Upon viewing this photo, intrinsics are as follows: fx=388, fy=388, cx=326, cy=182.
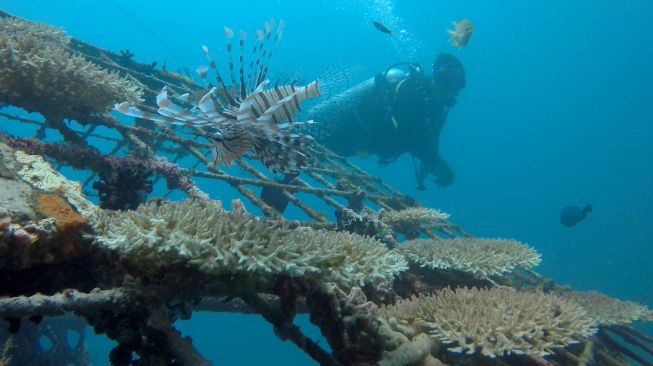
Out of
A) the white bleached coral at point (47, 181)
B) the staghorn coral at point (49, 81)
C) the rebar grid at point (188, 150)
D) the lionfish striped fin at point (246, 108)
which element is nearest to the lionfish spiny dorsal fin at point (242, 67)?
the rebar grid at point (188, 150)

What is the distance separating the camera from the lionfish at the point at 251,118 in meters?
2.41

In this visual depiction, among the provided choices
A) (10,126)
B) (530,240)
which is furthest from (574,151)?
(10,126)

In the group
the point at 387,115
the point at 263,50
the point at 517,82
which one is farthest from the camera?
the point at 517,82

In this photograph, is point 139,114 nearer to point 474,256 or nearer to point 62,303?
point 62,303

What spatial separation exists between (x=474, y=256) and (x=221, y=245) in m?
2.70

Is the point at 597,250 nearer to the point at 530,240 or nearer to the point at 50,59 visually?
the point at 530,240

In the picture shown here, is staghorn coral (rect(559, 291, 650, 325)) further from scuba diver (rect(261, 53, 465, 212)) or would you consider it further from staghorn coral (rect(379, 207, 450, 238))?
scuba diver (rect(261, 53, 465, 212))

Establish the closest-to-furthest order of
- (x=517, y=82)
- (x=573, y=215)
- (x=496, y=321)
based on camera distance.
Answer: (x=496, y=321) < (x=573, y=215) < (x=517, y=82)

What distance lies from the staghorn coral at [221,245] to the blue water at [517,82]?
212 feet

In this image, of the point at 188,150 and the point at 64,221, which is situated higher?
the point at 188,150

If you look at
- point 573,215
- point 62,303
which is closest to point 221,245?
point 62,303

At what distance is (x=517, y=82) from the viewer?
103 metres

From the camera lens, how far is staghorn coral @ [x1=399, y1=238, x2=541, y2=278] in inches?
147

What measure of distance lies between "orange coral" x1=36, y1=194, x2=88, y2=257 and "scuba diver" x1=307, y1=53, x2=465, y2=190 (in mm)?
7420
